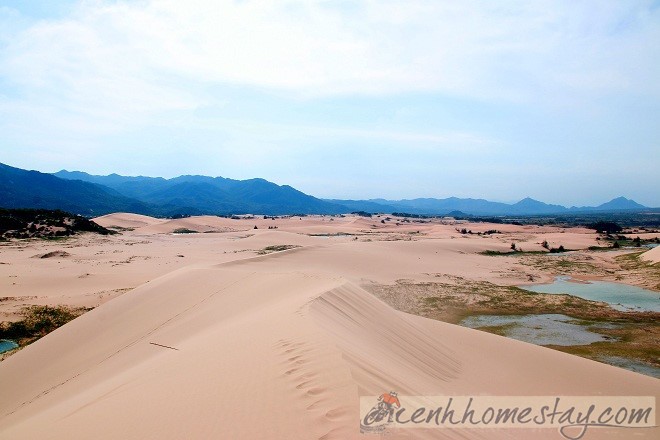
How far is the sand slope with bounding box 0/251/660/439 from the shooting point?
443 centimetres

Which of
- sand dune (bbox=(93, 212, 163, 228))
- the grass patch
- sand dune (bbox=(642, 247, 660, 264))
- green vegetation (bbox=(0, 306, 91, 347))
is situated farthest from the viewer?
sand dune (bbox=(93, 212, 163, 228))

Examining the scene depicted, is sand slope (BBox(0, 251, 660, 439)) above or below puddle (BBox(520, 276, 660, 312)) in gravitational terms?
above

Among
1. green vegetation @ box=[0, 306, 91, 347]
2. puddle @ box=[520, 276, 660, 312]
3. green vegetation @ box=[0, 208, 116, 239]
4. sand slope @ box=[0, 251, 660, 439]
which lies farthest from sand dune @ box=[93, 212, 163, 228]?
puddle @ box=[520, 276, 660, 312]

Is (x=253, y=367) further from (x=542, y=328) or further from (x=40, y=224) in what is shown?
(x=40, y=224)

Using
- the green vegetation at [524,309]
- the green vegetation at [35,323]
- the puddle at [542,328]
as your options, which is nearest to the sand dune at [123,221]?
the green vegetation at [35,323]

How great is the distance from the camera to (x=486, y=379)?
8266 mm

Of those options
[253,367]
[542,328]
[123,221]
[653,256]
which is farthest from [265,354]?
[123,221]

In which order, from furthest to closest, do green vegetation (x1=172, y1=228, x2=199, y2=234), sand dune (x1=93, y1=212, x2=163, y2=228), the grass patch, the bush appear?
sand dune (x1=93, y1=212, x2=163, y2=228), green vegetation (x1=172, y1=228, x2=199, y2=234), the grass patch, the bush

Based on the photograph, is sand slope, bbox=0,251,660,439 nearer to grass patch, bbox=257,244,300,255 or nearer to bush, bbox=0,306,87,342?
bush, bbox=0,306,87,342

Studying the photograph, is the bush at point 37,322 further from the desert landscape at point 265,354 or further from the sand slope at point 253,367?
the sand slope at point 253,367

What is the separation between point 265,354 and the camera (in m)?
6.09

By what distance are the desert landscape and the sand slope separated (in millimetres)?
34

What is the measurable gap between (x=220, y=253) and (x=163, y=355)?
24078 mm

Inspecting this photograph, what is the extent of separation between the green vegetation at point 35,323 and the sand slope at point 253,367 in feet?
7.20
